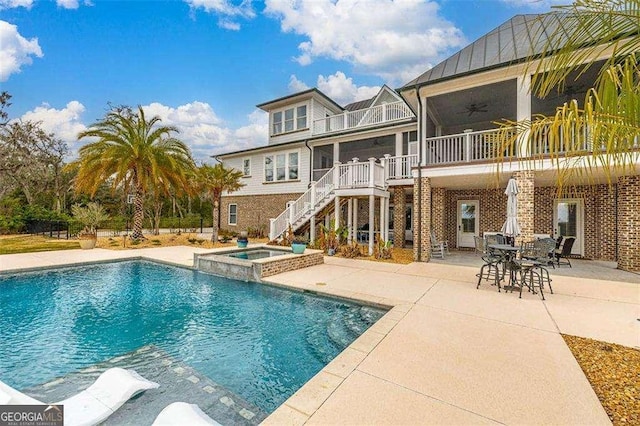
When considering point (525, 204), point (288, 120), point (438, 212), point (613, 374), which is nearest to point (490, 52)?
point (525, 204)

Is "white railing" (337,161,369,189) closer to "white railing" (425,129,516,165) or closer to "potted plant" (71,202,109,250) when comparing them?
"white railing" (425,129,516,165)

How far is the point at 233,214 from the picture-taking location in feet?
70.4

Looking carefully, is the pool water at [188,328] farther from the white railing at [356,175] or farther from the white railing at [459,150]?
the white railing at [459,150]

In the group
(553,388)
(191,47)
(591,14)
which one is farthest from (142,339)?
(191,47)

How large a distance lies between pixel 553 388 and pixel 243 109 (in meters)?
21.8

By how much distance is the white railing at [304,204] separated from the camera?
1391 centimetres


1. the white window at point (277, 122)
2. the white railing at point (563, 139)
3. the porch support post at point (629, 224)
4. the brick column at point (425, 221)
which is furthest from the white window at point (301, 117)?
the white railing at point (563, 139)

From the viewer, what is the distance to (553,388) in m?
2.99

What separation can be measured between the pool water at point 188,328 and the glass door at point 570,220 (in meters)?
10.9

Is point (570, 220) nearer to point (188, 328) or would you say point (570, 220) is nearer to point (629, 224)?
point (629, 224)

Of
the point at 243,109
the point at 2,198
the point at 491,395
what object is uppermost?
the point at 243,109

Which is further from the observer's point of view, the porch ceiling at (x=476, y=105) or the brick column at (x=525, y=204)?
the porch ceiling at (x=476, y=105)

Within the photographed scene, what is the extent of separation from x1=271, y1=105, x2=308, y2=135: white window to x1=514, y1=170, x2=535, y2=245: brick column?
12.8 meters

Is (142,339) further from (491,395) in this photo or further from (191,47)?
(191,47)
